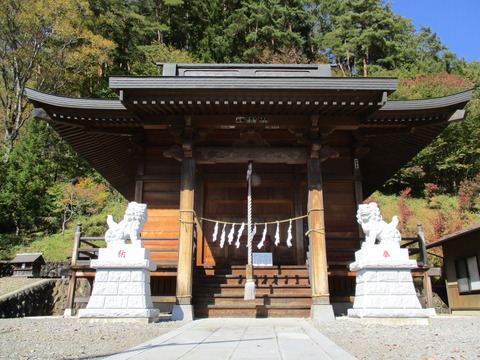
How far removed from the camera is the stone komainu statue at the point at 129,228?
6.91 metres

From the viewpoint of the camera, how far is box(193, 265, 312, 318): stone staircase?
7781 millimetres

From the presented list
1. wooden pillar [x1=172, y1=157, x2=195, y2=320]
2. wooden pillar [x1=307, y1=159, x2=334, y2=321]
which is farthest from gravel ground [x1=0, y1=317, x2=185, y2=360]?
wooden pillar [x1=307, y1=159, x2=334, y2=321]

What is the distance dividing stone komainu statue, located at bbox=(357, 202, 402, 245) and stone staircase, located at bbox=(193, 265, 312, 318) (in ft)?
7.09

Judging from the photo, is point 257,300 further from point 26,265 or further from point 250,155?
point 26,265

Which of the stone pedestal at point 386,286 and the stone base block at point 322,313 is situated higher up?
the stone pedestal at point 386,286

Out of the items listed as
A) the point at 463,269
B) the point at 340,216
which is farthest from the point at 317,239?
the point at 463,269

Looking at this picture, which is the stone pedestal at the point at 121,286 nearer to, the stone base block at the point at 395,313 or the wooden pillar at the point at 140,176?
the wooden pillar at the point at 140,176

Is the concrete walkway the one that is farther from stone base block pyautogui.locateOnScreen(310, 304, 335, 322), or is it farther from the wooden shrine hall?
the wooden shrine hall

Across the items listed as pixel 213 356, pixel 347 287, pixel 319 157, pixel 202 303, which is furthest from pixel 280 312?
pixel 213 356

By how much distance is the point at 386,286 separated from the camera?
258 inches

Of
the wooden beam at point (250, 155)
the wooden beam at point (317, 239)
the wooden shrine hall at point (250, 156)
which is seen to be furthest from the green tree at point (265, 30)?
the wooden beam at point (317, 239)

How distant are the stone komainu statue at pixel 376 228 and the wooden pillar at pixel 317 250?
1103 millimetres

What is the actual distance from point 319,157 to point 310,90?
1.76 m

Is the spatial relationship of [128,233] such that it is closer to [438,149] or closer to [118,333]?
[118,333]
